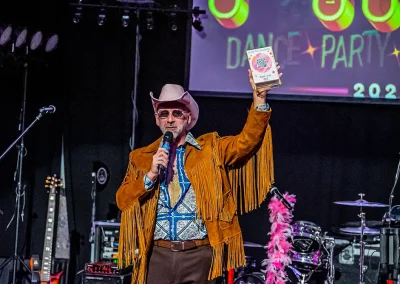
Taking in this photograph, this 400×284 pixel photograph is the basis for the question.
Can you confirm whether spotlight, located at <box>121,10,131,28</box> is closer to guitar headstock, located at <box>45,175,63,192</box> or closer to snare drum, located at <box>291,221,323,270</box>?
guitar headstock, located at <box>45,175,63,192</box>

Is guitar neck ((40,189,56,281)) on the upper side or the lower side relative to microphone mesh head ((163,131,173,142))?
lower

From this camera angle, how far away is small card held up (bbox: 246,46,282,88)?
2.89 metres

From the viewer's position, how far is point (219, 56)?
19.0 feet

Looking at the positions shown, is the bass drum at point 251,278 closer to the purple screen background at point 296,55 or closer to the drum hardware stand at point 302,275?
the drum hardware stand at point 302,275

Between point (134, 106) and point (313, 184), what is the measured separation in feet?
5.27

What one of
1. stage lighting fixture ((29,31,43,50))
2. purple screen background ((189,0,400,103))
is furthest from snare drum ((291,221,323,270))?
stage lighting fixture ((29,31,43,50))

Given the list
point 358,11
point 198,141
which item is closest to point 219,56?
point 358,11

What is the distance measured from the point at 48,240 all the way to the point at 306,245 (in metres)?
2.07

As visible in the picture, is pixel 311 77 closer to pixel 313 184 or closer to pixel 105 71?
pixel 313 184

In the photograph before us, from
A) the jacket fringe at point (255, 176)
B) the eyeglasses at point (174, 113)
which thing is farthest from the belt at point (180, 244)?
the eyeglasses at point (174, 113)

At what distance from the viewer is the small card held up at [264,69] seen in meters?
2.89

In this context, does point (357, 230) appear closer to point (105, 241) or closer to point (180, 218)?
point (105, 241)

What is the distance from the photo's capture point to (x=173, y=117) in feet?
10.7

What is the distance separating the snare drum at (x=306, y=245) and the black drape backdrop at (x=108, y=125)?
0.33 meters
